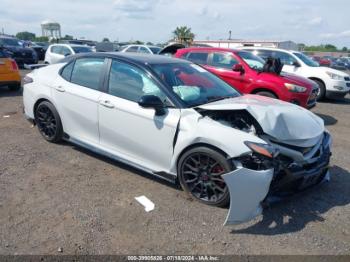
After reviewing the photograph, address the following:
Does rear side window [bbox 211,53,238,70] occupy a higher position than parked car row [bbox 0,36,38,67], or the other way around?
rear side window [bbox 211,53,238,70]

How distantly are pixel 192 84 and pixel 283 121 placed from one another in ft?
4.23

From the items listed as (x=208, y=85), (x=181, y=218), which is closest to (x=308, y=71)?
(x=208, y=85)

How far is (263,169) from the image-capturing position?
347cm

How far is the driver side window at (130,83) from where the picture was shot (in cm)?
429

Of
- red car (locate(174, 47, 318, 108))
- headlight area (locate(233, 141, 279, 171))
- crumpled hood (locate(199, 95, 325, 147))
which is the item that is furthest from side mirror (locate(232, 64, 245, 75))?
headlight area (locate(233, 141, 279, 171))

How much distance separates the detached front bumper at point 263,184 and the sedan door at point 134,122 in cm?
98

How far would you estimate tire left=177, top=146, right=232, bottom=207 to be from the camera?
370cm

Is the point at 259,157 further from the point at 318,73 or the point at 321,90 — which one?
the point at 321,90

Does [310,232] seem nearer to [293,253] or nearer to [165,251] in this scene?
[293,253]

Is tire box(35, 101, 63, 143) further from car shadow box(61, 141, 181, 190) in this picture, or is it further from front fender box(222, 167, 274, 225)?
front fender box(222, 167, 274, 225)

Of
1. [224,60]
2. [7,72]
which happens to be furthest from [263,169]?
[7,72]

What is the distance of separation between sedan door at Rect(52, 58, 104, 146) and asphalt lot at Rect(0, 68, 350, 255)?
47 centimetres

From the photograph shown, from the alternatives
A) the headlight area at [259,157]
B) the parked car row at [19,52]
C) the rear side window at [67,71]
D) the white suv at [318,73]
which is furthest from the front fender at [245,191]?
the parked car row at [19,52]

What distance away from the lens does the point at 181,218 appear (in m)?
3.66
